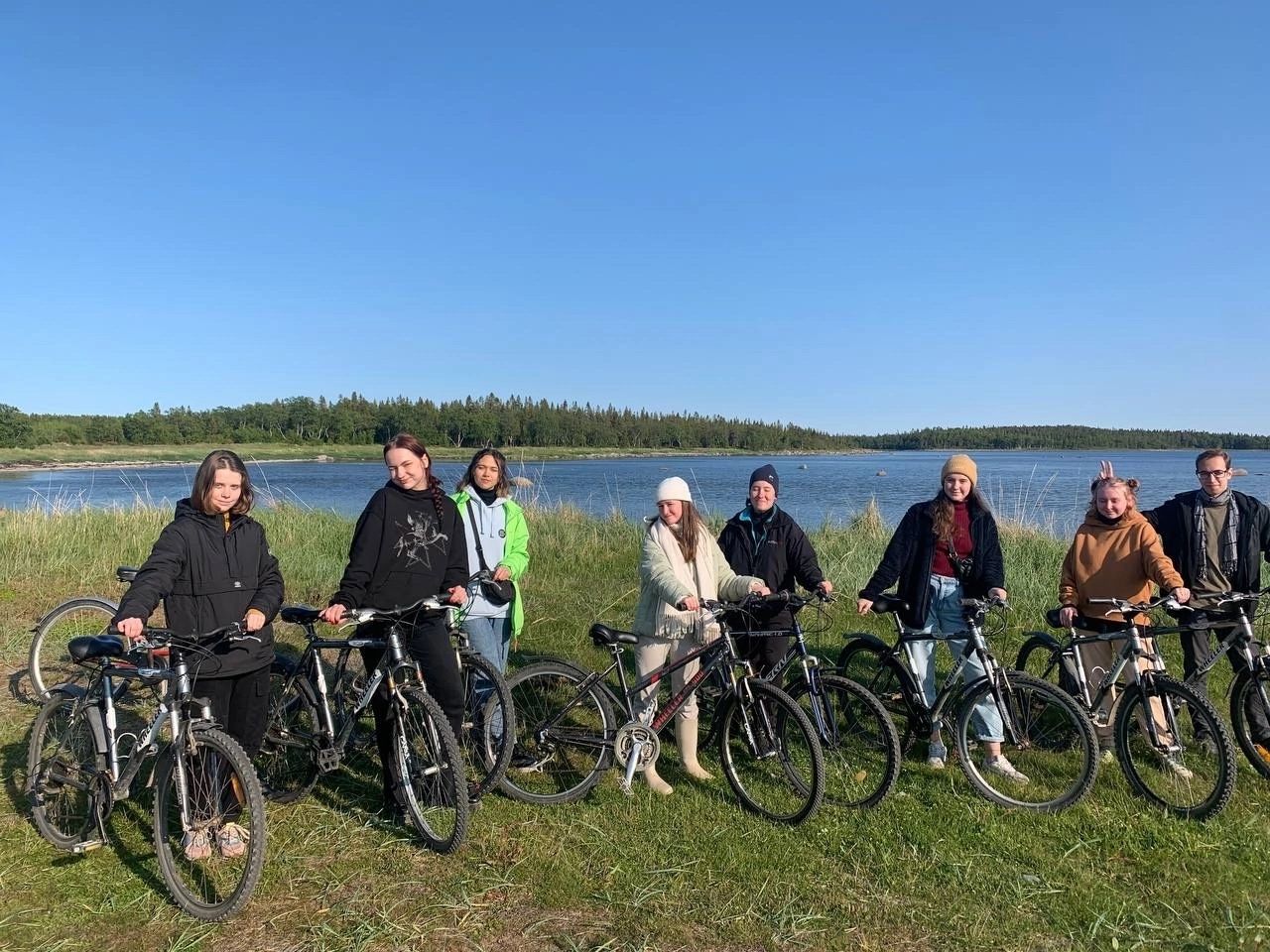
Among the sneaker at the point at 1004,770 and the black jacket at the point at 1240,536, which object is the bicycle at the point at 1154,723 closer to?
the sneaker at the point at 1004,770

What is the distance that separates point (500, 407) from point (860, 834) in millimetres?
81847

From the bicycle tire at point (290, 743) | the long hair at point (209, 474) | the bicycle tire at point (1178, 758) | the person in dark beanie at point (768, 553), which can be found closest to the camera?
the long hair at point (209, 474)

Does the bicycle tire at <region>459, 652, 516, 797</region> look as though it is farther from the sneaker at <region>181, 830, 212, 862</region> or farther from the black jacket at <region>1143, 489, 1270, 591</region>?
the black jacket at <region>1143, 489, 1270, 591</region>

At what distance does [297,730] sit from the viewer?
400cm

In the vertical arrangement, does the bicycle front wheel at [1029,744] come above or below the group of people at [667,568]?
below

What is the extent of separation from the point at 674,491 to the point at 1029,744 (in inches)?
88.1

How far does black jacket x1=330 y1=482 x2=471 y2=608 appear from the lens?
3760mm

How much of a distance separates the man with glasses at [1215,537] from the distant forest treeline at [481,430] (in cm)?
3534

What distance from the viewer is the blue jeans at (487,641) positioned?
430 centimetres

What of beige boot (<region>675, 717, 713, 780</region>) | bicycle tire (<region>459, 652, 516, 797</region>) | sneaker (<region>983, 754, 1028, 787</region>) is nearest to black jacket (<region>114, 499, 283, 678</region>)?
bicycle tire (<region>459, 652, 516, 797</region>)

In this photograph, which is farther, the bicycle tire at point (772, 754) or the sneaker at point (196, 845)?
the bicycle tire at point (772, 754)

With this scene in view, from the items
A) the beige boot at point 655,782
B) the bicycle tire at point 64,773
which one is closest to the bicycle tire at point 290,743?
the bicycle tire at point 64,773

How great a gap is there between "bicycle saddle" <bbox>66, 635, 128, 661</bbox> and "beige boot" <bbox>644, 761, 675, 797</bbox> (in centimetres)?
246

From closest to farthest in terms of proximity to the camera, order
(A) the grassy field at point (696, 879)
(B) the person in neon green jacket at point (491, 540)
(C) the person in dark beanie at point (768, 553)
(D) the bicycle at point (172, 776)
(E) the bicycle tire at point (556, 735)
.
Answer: (A) the grassy field at point (696, 879) < (D) the bicycle at point (172, 776) < (E) the bicycle tire at point (556, 735) < (B) the person in neon green jacket at point (491, 540) < (C) the person in dark beanie at point (768, 553)
